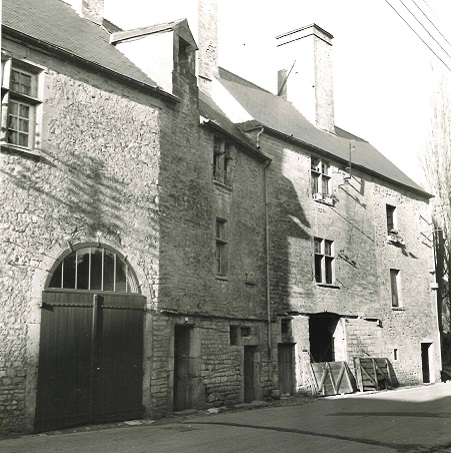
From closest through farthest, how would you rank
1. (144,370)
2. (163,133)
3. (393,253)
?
(144,370)
(163,133)
(393,253)

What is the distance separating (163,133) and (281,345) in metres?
7.58

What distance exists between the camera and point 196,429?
10.9m

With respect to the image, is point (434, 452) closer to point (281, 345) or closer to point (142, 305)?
point (142, 305)

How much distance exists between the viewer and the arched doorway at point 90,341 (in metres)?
11.2

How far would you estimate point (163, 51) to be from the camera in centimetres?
1502

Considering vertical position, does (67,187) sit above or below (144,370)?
above

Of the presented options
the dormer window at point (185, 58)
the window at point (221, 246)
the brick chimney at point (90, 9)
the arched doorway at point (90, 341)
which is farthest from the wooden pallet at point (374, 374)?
the brick chimney at point (90, 9)

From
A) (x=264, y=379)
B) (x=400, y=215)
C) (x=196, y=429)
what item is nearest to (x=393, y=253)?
(x=400, y=215)

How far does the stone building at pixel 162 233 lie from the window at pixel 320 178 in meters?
0.06

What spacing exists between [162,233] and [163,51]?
4.55m

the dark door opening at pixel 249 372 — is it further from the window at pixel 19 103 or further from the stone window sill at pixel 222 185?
the window at pixel 19 103

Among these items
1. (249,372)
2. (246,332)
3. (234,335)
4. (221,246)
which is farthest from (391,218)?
(234,335)

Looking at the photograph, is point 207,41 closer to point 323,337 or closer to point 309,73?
point 309,73

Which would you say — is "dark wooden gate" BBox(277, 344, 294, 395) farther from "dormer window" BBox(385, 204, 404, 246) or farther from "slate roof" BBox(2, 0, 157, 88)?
"slate roof" BBox(2, 0, 157, 88)
